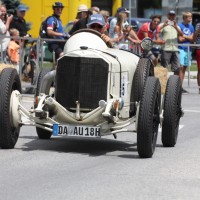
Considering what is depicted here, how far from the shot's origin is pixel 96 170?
33.6 ft

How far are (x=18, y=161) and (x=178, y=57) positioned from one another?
12230 millimetres

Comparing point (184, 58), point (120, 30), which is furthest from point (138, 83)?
point (184, 58)

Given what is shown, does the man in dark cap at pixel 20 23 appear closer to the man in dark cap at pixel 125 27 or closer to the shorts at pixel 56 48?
the shorts at pixel 56 48

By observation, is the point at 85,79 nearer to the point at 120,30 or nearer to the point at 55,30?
the point at 55,30

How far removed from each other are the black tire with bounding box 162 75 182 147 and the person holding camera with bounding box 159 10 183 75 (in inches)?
395

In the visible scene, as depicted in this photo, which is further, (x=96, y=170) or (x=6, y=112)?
(x=6, y=112)

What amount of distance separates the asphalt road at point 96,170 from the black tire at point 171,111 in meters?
0.18

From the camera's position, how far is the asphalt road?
8789 millimetres

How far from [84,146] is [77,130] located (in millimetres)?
1151

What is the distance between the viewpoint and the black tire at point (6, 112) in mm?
11516

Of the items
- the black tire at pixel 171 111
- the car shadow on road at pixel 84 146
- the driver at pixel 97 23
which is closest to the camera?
the car shadow on road at pixel 84 146

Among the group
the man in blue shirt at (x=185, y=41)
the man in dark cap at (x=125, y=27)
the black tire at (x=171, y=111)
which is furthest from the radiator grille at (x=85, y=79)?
the man in blue shirt at (x=185, y=41)

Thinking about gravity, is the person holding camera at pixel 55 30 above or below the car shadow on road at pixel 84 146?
above

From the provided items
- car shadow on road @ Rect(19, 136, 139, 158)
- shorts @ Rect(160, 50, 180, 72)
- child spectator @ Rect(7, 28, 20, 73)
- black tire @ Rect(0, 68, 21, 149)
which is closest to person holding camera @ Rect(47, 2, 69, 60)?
child spectator @ Rect(7, 28, 20, 73)
